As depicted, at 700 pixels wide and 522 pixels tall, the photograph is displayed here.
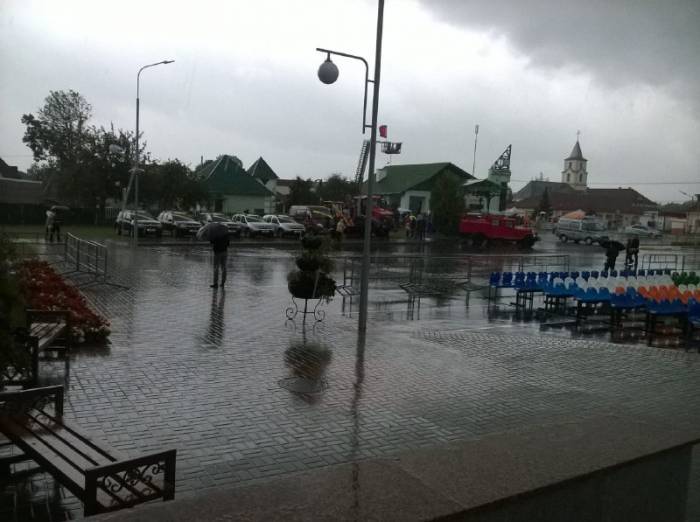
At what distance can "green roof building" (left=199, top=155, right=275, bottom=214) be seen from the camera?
233 feet

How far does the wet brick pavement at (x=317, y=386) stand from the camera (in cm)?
594

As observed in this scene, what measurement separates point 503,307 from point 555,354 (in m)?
5.93

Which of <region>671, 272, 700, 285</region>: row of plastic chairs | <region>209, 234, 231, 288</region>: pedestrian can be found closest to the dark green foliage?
<region>209, 234, 231, 288</region>: pedestrian

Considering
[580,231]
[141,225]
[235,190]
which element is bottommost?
[141,225]

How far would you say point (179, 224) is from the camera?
40344mm

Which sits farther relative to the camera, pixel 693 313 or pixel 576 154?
pixel 576 154

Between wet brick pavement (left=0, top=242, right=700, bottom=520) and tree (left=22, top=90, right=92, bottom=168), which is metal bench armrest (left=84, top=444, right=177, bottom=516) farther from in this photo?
tree (left=22, top=90, right=92, bottom=168)

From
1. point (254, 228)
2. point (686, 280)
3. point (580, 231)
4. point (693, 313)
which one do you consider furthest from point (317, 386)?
point (580, 231)

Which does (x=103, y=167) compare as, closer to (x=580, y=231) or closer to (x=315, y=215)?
(x=315, y=215)

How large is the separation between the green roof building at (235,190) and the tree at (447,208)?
80.8 ft

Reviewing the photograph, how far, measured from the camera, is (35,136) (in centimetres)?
7925

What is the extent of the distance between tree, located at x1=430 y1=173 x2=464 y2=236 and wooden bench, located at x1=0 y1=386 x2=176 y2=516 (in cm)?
4901

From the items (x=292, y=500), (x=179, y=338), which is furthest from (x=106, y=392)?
(x=292, y=500)

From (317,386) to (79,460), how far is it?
4.25 m
